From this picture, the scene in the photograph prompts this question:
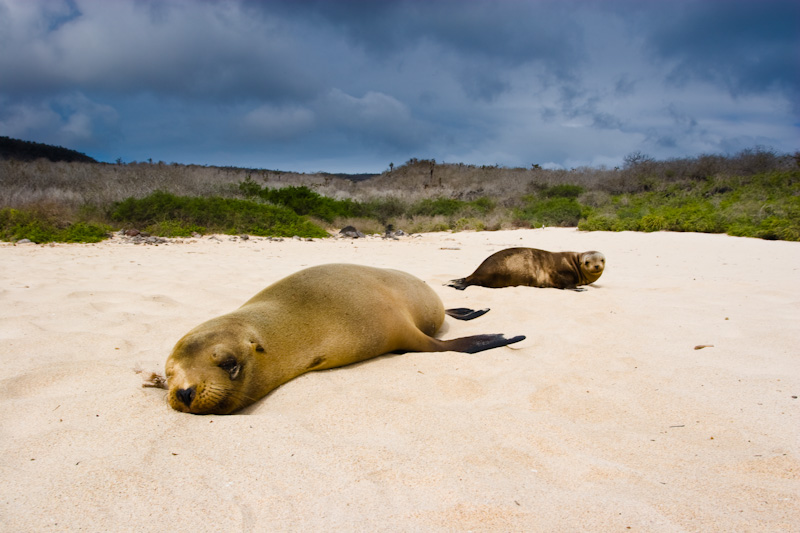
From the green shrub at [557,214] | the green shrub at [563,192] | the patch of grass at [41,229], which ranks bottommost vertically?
the patch of grass at [41,229]

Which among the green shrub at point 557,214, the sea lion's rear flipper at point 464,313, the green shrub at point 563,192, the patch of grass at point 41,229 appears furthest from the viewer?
the green shrub at point 563,192

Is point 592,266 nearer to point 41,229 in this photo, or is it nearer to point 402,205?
point 41,229

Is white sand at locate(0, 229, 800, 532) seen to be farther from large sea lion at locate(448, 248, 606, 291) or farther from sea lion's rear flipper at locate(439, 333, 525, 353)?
large sea lion at locate(448, 248, 606, 291)

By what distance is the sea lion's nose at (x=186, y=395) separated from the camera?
95.4 inches

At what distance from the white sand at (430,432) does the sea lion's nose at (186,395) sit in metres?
0.12

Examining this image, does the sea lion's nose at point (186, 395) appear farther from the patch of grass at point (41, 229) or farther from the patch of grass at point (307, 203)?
the patch of grass at point (307, 203)

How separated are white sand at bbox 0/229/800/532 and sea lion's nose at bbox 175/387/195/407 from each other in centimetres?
12

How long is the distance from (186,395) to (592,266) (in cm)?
601

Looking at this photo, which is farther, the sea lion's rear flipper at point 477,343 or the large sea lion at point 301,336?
the sea lion's rear flipper at point 477,343

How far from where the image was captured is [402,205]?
20.5 m

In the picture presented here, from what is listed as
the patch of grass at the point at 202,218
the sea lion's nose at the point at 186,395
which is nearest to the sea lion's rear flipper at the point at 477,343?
the sea lion's nose at the point at 186,395

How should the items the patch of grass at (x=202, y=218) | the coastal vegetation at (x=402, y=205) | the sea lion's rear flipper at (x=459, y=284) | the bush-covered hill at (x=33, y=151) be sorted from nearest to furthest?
the sea lion's rear flipper at (x=459, y=284) < the coastal vegetation at (x=402, y=205) < the patch of grass at (x=202, y=218) < the bush-covered hill at (x=33, y=151)

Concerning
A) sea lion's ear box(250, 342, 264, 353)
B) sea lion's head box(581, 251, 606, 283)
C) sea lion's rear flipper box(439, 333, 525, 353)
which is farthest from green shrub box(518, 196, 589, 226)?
sea lion's ear box(250, 342, 264, 353)

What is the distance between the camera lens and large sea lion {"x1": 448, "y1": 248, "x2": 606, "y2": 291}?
6715 mm
